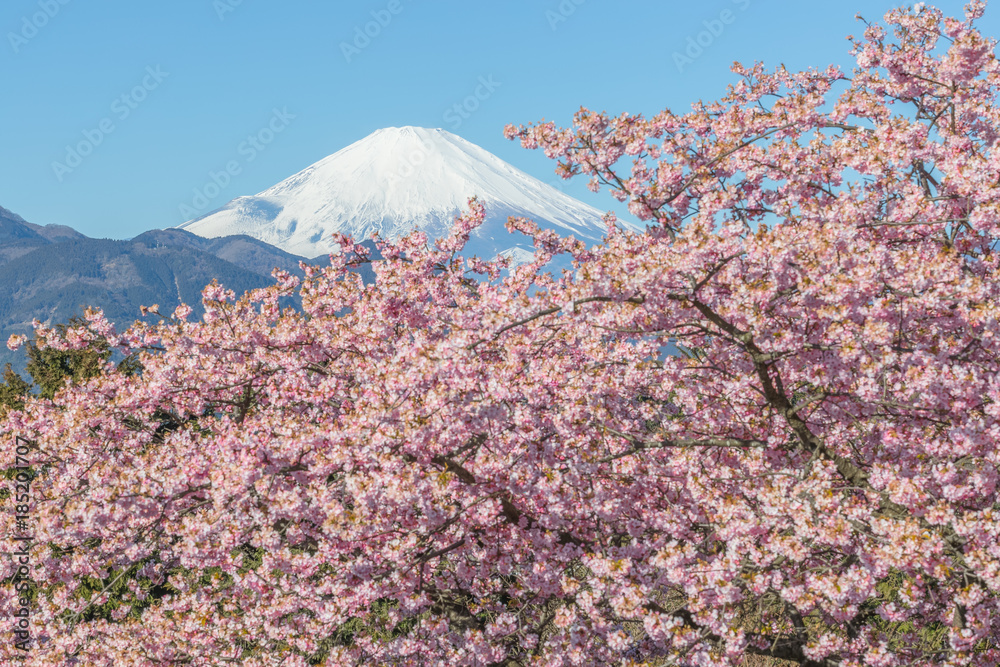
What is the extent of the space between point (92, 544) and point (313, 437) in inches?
197

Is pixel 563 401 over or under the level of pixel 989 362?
under

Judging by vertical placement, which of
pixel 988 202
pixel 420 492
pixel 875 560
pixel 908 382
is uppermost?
pixel 988 202

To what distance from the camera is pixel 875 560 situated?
18.1 ft

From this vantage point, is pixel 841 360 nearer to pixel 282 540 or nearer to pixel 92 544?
pixel 282 540

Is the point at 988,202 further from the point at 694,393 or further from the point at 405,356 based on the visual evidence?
the point at 405,356

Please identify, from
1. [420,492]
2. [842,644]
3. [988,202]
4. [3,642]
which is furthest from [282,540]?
[988,202]

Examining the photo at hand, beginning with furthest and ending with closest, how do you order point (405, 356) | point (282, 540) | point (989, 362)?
point (282, 540), point (405, 356), point (989, 362)

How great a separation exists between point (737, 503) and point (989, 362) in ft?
8.13

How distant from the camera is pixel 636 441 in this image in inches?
267

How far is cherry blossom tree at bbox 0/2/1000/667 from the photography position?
5.97 metres

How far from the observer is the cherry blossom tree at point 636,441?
5.97 meters

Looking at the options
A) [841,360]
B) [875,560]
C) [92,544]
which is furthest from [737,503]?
[92,544]

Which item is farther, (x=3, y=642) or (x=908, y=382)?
(x=3, y=642)

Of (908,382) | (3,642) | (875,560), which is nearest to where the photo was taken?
(875,560)
